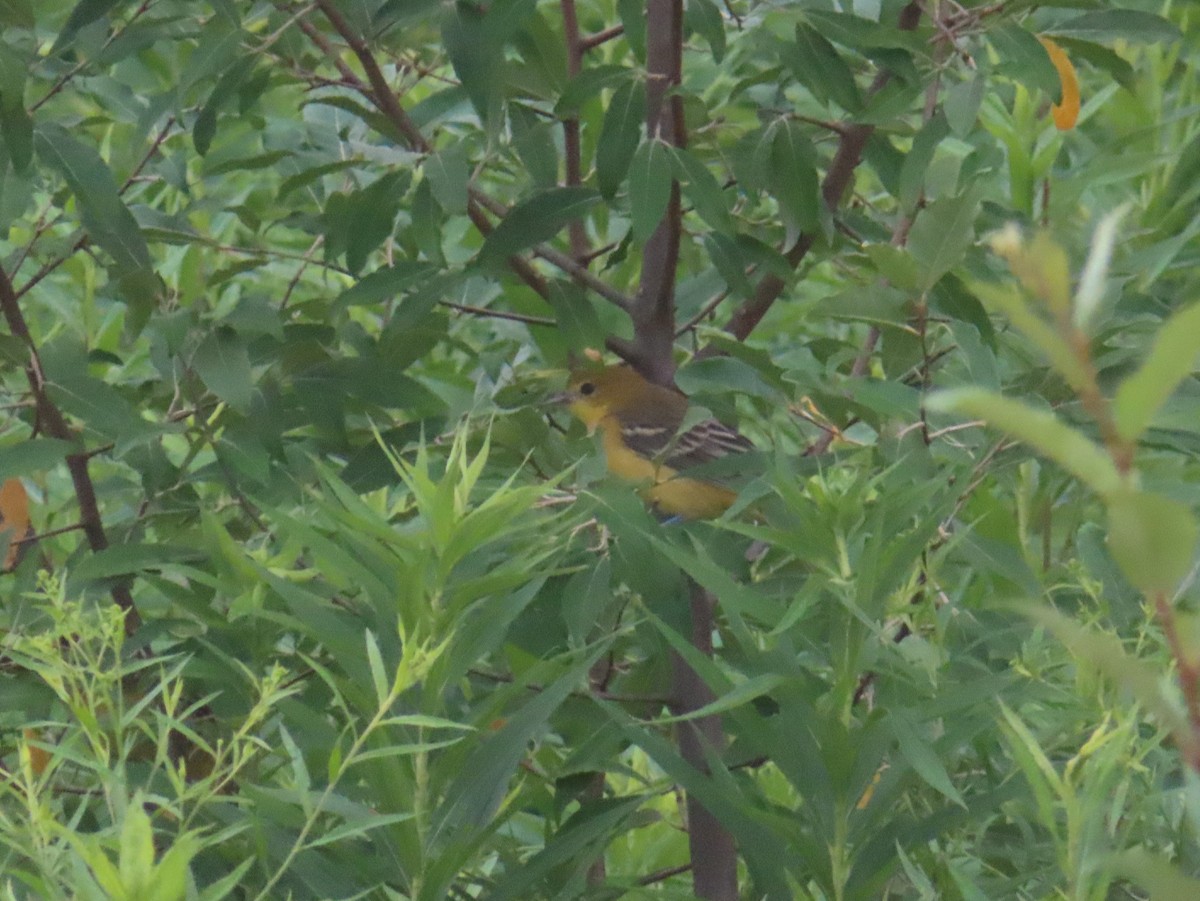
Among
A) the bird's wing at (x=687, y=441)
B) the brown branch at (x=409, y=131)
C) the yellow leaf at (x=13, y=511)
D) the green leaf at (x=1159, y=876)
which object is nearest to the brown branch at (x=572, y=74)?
the brown branch at (x=409, y=131)

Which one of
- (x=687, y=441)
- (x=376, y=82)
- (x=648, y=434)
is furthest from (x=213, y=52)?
(x=648, y=434)

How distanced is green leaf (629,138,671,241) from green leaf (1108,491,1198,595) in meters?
1.45

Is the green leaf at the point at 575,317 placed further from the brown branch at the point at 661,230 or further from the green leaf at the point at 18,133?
the green leaf at the point at 18,133

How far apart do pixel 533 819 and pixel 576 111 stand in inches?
42.5

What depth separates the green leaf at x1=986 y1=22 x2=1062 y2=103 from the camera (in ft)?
6.81

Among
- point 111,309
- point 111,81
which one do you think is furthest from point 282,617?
point 111,309

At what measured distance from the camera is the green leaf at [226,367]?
7.04 ft

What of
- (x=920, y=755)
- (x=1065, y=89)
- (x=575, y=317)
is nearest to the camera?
(x=920, y=755)

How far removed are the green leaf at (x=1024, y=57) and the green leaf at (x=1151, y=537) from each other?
64.2 inches

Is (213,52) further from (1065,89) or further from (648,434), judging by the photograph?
(648,434)

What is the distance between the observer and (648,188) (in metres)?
2.01

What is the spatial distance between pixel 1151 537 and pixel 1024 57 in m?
1.65

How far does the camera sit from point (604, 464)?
201 cm

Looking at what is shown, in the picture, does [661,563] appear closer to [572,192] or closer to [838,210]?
[572,192]
